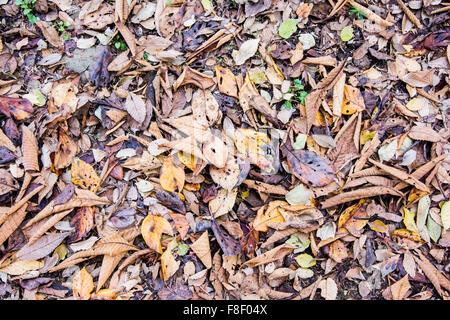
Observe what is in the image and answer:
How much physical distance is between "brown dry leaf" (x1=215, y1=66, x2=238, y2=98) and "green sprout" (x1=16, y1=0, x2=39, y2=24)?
4.11 ft

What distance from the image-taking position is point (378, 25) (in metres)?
2.21

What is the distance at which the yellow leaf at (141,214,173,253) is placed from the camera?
6.49 feet

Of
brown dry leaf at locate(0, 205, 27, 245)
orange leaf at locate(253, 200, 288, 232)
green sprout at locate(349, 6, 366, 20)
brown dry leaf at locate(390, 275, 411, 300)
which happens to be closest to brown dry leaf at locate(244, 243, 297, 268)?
orange leaf at locate(253, 200, 288, 232)

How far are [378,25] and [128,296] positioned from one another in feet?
7.48

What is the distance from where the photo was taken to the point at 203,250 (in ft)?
6.55

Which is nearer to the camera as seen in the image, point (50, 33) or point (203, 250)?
point (203, 250)

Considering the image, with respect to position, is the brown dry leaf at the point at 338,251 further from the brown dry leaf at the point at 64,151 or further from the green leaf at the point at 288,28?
the brown dry leaf at the point at 64,151

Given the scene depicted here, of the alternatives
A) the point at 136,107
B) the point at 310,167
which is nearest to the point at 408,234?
the point at 310,167

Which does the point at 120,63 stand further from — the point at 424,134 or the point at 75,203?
the point at 424,134

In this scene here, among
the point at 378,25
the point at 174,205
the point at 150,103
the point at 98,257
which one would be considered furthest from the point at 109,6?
the point at 378,25

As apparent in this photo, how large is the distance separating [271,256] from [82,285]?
43.6 inches

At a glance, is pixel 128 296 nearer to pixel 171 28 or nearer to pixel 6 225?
pixel 6 225

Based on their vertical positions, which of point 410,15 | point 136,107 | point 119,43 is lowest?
point 136,107

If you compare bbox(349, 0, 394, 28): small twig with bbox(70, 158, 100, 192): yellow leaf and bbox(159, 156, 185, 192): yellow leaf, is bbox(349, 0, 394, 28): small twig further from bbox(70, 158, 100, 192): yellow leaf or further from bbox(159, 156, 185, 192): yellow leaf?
bbox(70, 158, 100, 192): yellow leaf
